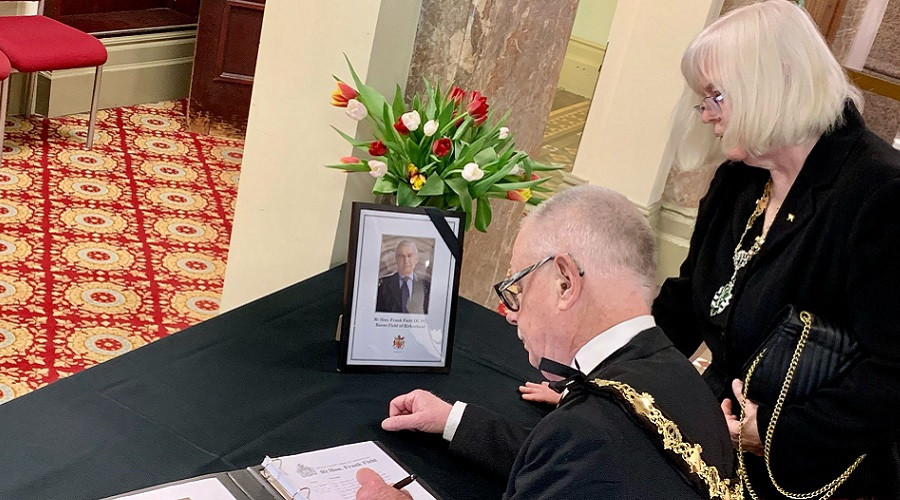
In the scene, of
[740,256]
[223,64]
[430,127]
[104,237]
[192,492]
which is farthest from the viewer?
[223,64]

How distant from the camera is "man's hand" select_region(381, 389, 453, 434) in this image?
2.23m

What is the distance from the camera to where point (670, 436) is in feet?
5.07

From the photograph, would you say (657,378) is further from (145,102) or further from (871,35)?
(871,35)

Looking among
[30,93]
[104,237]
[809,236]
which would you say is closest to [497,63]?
[809,236]

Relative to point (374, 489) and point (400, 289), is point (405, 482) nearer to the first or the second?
point (374, 489)

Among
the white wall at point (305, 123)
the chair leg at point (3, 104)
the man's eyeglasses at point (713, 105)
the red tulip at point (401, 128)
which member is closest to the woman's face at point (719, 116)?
the man's eyeglasses at point (713, 105)

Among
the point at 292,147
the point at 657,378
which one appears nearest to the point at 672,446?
the point at 657,378

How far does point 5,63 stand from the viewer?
16.8 feet

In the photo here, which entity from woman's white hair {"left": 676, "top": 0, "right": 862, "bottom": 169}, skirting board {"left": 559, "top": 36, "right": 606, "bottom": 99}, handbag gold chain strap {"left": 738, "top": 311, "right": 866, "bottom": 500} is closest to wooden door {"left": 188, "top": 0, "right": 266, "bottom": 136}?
skirting board {"left": 559, "top": 36, "right": 606, "bottom": 99}

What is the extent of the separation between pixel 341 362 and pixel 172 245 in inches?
109

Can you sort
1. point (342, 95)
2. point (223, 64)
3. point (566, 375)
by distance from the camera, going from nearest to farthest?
point (566, 375) → point (342, 95) → point (223, 64)

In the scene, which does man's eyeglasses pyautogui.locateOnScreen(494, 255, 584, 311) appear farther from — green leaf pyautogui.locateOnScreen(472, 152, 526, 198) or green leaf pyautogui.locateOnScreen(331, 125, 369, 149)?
green leaf pyautogui.locateOnScreen(331, 125, 369, 149)

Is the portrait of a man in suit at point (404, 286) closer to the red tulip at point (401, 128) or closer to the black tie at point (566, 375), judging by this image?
the red tulip at point (401, 128)

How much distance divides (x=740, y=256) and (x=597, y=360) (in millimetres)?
949
